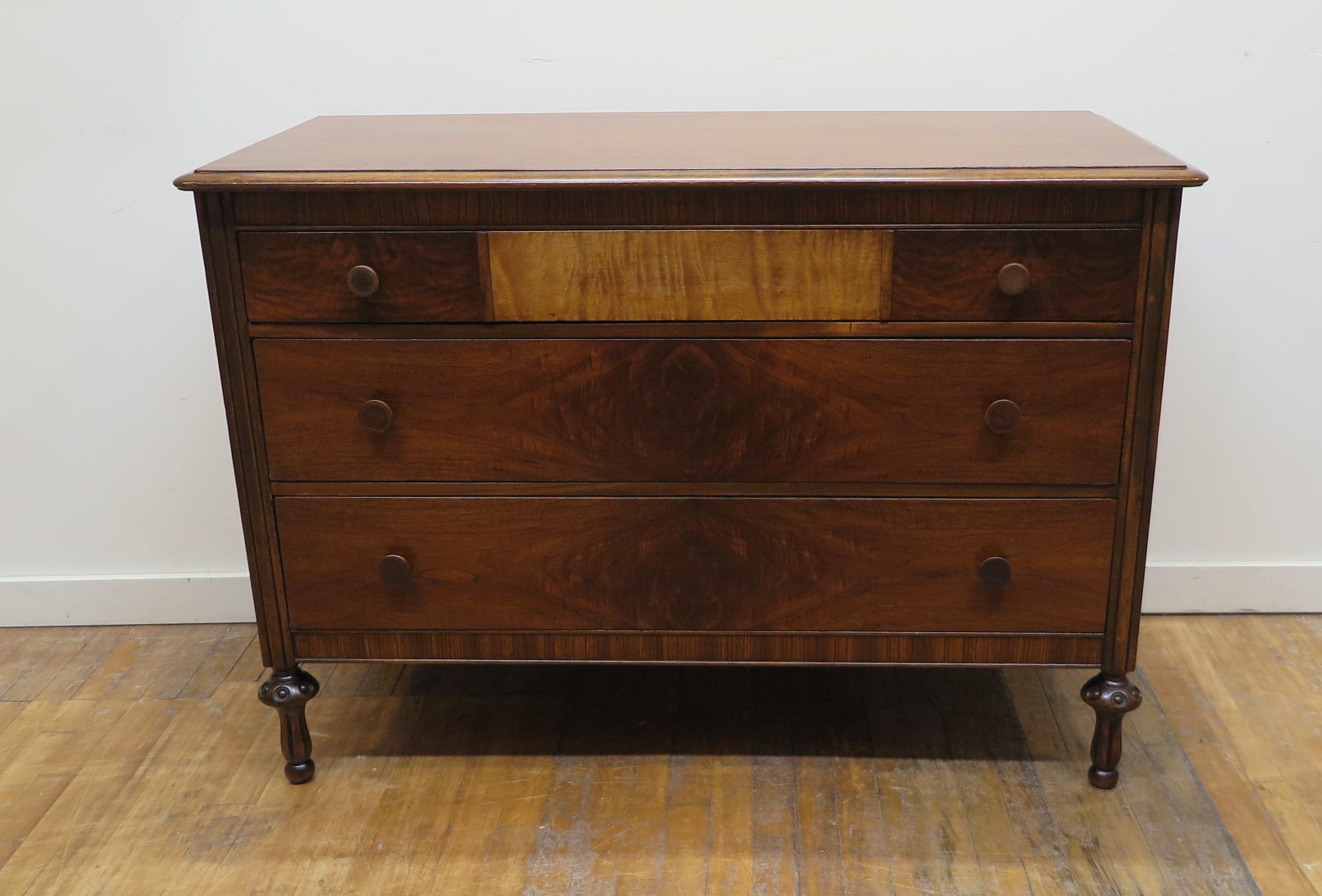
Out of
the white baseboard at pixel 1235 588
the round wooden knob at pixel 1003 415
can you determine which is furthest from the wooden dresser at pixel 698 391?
the white baseboard at pixel 1235 588

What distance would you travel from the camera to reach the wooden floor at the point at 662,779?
158 centimetres

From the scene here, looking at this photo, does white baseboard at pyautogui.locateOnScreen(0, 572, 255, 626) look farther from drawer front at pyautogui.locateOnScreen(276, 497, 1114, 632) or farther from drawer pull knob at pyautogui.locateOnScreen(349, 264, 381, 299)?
drawer pull knob at pyautogui.locateOnScreen(349, 264, 381, 299)

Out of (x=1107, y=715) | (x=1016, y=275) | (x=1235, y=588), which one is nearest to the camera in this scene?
(x=1016, y=275)

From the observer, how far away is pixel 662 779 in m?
1.77

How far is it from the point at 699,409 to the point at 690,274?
176 millimetres

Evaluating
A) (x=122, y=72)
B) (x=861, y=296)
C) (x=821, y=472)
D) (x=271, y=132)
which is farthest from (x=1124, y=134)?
(x=122, y=72)

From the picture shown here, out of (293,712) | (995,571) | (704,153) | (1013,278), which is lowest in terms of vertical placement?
(293,712)

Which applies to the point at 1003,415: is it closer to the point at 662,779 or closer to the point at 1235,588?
the point at 662,779

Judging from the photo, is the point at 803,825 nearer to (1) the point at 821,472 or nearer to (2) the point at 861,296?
(1) the point at 821,472

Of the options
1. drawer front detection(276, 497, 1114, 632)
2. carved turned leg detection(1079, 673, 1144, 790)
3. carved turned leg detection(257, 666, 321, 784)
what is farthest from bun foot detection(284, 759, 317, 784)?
carved turned leg detection(1079, 673, 1144, 790)

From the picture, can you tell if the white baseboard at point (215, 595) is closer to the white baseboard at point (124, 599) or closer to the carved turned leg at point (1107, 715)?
the white baseboard at point (124, 599)

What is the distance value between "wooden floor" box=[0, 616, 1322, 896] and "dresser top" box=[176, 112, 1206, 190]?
89 centimetres

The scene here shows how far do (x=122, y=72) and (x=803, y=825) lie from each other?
161 centimetres

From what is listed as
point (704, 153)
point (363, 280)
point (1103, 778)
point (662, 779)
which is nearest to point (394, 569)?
point (363, 280)
